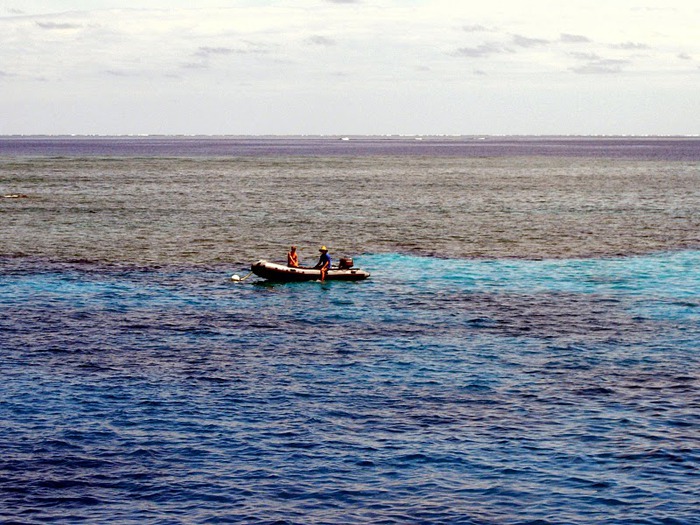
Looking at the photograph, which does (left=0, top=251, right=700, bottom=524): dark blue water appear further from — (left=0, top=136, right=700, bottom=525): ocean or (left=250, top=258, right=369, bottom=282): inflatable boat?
(left=250, top=258, right=369, bottom=282): inflatable boat

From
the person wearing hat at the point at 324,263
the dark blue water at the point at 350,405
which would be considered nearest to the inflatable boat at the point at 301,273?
the person wearing hat at the point at 324,263

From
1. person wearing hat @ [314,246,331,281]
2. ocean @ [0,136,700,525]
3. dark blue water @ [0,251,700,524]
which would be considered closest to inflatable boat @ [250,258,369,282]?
person wearing hat @ [314,246,331,281]

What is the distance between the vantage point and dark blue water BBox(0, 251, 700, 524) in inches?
1033

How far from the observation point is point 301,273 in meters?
A: 58.5

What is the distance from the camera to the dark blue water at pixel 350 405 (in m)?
26.2

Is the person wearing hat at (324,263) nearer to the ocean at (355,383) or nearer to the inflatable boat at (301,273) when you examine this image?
the inflatable boat at (301,273)

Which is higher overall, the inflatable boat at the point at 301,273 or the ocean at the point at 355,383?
the inflatable boat at the point at 301,273

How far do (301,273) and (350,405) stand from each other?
25.2m

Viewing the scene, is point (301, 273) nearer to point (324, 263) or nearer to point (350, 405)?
point (324, 263)

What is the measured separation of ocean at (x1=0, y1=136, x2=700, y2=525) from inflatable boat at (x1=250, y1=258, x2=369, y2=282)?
2.83ft

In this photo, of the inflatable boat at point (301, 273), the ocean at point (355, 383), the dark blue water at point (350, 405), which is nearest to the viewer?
the dark blue water at point (350, 405)

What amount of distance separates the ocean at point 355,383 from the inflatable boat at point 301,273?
0.86 m

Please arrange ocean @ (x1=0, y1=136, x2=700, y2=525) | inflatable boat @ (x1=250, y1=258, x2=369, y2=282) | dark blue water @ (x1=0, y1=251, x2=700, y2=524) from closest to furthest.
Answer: dark blue water @ (x1=0, y1=251, x2=700, y2=524) < ocean @ (x1=0, y1=136, x2=700, y2=525) < inflatable boat @ (x1=250, y1=258, x2=369, y2=282)

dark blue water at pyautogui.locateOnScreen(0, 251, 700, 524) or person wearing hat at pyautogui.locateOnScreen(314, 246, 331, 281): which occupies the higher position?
person wearing hat at pyautogui.locateOnScreen(314, 246, 331, 281)
